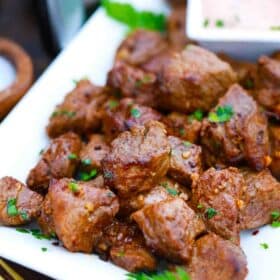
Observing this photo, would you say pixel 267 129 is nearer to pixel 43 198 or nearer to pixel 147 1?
pixel 43 198

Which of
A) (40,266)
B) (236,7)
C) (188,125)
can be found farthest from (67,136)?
(236,7)

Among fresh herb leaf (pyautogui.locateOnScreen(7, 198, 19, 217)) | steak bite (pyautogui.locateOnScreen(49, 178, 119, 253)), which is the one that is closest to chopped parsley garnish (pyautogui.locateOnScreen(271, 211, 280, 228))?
steak bite (pyautogui.locateOnScreen(49, 178, 119, 253))

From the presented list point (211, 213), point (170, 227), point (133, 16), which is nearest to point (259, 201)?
point (211, 213)

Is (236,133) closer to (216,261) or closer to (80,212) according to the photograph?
(216,261)

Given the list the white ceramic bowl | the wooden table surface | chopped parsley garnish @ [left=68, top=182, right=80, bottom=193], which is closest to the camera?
chopped parsley garnish @ [left=68, top=182, right=80, bottom=193]

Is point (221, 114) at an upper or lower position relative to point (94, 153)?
upper

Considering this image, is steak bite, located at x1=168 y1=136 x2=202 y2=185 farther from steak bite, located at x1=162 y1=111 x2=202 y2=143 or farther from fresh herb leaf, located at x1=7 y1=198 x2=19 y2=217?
fresh herb leaf, located at x1=7 y1=198 x2=19 y2=217

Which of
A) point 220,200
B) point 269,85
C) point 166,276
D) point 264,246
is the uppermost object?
point 269,85
